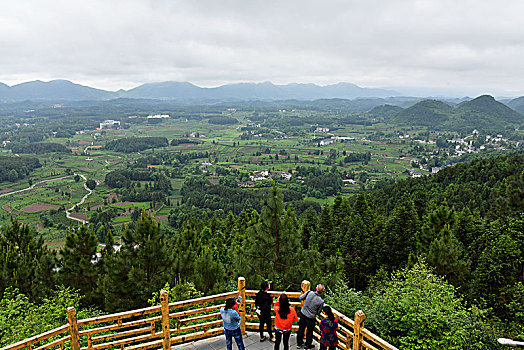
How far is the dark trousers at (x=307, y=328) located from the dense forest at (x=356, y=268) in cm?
186

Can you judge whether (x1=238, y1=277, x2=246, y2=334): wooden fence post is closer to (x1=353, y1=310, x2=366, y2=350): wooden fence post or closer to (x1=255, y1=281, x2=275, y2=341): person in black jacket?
(x1=255, y1=281, x2=275, y2=341): person in black jacket

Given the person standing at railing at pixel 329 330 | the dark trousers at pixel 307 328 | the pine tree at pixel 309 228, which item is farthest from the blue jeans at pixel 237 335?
the pine tree at pixel 309 228

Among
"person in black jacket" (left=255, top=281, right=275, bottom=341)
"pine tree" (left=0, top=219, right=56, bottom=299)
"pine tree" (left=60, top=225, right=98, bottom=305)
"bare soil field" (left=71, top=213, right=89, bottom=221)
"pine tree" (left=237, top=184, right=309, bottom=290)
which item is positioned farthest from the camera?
"bare soil field" (left=71, top=213, right=89, bottom=221)

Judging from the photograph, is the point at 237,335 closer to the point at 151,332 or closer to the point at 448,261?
the point at 151,332

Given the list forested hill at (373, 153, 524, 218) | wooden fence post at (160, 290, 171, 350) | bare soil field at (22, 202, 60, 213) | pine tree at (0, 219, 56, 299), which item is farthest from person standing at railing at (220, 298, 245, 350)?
bare soil field at (22, 202, 60, 213)

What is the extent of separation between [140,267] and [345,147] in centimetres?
18345

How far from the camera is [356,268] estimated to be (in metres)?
27.3

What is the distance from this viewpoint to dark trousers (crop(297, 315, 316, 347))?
26.8ft

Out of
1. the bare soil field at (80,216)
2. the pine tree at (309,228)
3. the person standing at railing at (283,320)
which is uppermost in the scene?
the person standing at railing at (283,320)

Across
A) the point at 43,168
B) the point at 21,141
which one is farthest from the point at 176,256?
the point at 21,141

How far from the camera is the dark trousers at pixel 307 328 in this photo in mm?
8180

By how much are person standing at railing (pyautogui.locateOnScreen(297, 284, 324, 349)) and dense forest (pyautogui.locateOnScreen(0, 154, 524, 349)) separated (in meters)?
1.91

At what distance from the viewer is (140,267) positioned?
52.0ft

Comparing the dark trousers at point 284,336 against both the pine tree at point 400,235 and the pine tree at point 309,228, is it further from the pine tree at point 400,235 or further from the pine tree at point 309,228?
the pine tree at point 309,228
